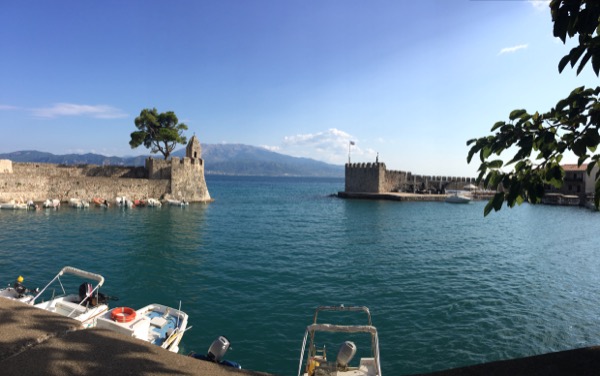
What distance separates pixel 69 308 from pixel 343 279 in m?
9.03

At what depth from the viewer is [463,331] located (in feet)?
32.2

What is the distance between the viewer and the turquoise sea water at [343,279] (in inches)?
363

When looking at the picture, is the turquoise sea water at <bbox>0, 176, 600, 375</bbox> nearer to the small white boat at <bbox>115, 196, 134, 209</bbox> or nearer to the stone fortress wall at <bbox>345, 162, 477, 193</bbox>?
the small white boat at <bbox>115, 196, 134, 209</bbox>

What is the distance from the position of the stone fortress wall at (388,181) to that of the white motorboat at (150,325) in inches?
2131

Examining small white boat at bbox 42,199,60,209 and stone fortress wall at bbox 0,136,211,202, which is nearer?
small white boat at bbox 42,199,60,209

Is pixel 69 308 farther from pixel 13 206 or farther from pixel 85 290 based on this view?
pixel 13 206

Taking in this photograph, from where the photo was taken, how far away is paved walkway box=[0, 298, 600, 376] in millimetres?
2449

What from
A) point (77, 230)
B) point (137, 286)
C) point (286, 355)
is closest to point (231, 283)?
point (137, 286)

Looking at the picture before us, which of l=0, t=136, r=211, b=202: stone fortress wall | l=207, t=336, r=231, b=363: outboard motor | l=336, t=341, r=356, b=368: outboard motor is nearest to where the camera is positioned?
l=336, t=341, r=356, b=368: outboard motor

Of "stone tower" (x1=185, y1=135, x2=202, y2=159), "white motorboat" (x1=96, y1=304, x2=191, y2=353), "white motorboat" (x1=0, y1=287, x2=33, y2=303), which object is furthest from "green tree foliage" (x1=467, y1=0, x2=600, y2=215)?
"stone tower" (x1=185, y1=135, x2=202, y2=159)

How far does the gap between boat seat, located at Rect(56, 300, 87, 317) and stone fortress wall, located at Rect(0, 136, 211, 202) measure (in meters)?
30.9

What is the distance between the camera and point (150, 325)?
8.98m

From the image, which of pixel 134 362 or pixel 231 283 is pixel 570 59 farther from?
pixel 231 283

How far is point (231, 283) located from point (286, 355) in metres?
5.35
